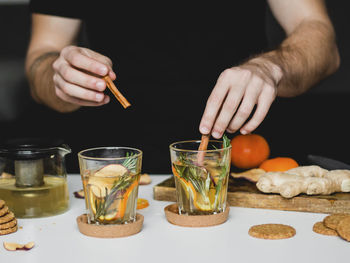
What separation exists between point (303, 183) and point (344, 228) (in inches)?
8.2

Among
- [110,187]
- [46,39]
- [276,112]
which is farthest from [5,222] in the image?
[276,112]

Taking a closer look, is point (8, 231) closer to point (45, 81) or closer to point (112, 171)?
point (112, 171)

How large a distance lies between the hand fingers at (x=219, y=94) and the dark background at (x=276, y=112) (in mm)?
730

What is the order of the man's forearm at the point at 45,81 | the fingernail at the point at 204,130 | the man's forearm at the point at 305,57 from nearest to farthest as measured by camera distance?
1. the fingernail at the point at 204,130
2. the man's forearm at the point at 305,57
3. the man's forearm at the point at 45,81

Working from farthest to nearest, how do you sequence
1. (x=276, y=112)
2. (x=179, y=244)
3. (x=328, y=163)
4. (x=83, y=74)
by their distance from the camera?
(x=276, y=112)
(x=328, y=163)
(x=83, y=74)
(x=179, y=244)

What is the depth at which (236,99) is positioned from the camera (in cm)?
110

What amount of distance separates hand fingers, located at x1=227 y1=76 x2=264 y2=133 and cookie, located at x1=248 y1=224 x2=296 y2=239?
0.83 feet

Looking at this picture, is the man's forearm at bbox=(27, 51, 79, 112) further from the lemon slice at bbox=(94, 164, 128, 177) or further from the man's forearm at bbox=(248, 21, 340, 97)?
the lemon slice at bbox=(94, 164, 128, 177)

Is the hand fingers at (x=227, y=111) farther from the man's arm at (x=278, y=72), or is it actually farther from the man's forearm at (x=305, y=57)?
the man's forearm at (x=305, y=57)

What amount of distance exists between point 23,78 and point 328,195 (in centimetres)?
278

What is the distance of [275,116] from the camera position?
2293 mm

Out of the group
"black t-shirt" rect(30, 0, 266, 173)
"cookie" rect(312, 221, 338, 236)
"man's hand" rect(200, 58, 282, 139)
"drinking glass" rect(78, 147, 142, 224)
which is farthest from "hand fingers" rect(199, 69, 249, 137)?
"black t-shirt" rect(30, 0, 266, 173)

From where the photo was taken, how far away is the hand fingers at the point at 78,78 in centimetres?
113

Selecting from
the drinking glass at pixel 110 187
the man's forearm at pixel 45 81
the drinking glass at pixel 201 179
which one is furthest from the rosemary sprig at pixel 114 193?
the man's forearm at pixel 45 81
